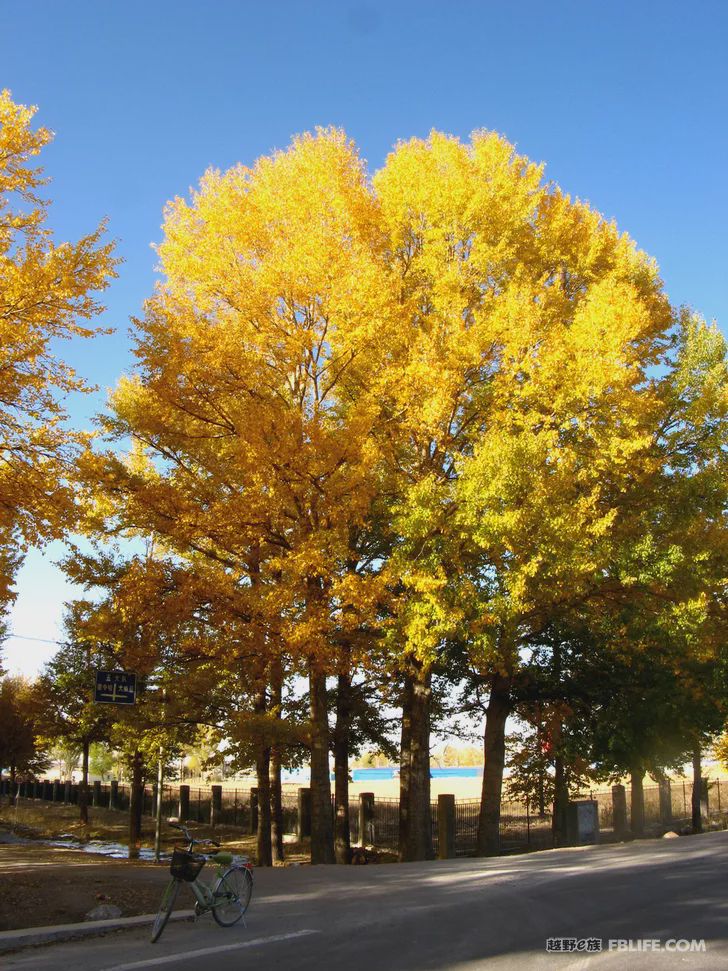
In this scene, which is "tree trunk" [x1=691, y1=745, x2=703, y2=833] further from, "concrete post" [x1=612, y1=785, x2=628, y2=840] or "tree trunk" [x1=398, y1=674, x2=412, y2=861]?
"tree trunk" [x1=398, y1=674, x2=412, y2=861]

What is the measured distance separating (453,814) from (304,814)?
830 centimetres

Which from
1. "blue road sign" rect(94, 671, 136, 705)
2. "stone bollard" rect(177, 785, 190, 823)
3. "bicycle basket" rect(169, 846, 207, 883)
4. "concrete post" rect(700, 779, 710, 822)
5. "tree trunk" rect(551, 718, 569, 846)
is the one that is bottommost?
"stone bollard" rect(177, 785, 190, 823)

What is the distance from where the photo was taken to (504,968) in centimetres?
641

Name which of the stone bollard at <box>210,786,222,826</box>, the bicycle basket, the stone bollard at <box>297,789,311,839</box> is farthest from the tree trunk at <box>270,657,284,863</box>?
the stone bollard at <box>210,786,222,826</box>

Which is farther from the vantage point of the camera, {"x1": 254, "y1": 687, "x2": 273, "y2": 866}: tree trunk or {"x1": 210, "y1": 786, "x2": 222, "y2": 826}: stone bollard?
{"x1": 210, "y1": 786, "x2": 222, "y2": 826}: stone bollard

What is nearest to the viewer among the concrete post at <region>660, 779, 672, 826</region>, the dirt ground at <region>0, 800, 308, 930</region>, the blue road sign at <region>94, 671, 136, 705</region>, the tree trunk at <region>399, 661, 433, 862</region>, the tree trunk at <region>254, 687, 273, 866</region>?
the dirt ground at <region>0, 800, 308, 930</region>

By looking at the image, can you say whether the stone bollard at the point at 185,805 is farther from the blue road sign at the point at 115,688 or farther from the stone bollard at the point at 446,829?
the blue road sign at the point at 115,688

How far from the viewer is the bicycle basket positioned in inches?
326

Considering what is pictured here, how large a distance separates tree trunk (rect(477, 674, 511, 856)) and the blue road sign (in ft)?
26.8

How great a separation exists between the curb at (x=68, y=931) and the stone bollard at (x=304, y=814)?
18.9 m

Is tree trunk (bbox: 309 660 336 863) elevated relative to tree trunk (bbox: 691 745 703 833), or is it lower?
elevated

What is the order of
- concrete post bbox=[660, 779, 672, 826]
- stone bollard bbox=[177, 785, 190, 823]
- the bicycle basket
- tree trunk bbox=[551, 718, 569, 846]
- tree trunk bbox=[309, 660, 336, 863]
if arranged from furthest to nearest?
stone bollard bbox=[177, 785, 190, 823] → concrete post bbox=[660, 779, 672, 826] → tree trunk bbox=[551, 718, 569, 846] → tree trunk bbox=[309, 660, 336, 863] → the bicycle basket

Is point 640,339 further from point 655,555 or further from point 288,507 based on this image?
point 288,507

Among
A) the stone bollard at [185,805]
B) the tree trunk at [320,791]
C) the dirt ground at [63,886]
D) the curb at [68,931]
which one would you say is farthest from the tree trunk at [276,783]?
the stone bollard at [185,805]
